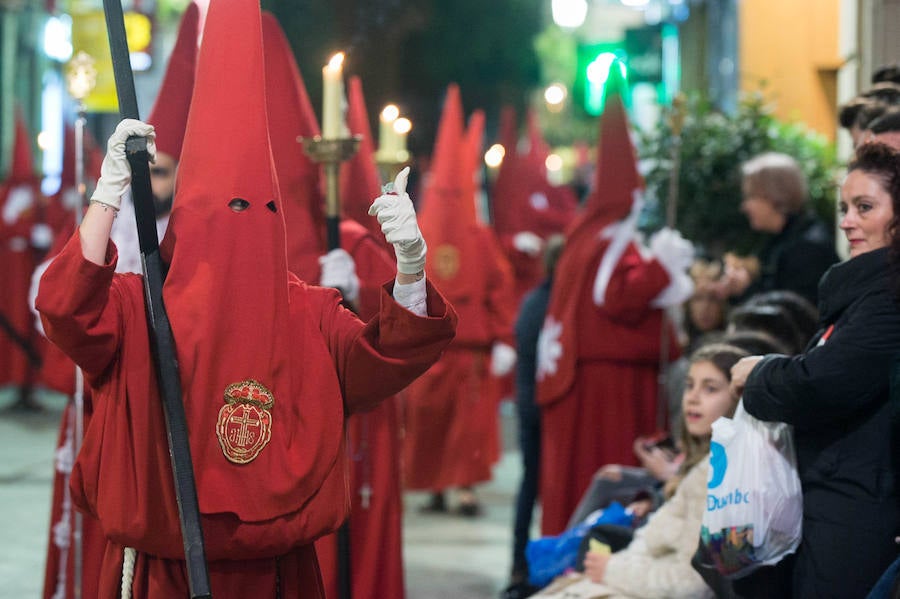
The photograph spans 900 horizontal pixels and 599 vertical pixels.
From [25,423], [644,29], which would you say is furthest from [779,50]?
[25,423]

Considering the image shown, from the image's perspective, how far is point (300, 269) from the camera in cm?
539

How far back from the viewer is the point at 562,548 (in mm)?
5527

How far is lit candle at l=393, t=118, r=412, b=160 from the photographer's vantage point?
577 centimetres

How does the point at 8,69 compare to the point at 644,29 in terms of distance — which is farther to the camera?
the point at 8,69

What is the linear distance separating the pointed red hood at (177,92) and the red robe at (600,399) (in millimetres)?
2698

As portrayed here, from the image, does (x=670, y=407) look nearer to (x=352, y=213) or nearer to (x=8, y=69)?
(x=352, y=213)

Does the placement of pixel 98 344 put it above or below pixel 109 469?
above

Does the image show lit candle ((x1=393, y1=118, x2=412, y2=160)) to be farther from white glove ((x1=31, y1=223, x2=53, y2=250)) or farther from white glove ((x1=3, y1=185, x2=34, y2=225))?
white glove ((x1=3, y1=185, x2=34, y2=225))

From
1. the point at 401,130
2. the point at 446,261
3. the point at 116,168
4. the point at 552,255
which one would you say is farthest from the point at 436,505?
the point at 116,168

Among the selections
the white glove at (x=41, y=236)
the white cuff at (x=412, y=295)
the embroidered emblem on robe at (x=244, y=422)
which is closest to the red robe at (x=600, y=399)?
the white cuff at (x=412, y=295)

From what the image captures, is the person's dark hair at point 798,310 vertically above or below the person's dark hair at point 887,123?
below

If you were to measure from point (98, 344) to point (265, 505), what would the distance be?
56 centimetres

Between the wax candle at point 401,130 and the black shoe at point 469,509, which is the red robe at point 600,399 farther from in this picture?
the black shoe at point 469,509

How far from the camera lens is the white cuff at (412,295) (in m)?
3.29
